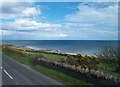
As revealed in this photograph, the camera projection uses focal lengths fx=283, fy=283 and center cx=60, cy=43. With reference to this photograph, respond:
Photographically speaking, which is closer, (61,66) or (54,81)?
(54,81)

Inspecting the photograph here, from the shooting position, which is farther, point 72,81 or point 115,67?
point 115,67

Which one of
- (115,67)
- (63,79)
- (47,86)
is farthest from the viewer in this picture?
(115,67)

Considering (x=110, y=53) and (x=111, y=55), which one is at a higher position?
(x=110, y=53)

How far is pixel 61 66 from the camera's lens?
31.7 m

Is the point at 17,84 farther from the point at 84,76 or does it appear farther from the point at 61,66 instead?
the point at 61,66

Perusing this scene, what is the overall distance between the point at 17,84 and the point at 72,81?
462cm

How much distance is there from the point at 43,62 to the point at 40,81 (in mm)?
13654

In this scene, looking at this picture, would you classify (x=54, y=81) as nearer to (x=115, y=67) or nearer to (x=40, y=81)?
(x=40, y=81)

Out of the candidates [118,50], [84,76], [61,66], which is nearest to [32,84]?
[84,76]

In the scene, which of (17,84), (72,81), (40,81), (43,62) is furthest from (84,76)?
(43,62)

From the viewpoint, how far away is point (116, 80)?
21938 millimetres

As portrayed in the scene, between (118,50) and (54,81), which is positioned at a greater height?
(118,50)

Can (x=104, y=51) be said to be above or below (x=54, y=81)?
above

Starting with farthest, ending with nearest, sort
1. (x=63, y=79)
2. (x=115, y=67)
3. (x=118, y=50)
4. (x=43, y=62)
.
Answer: (x=43, y=62)
(x=115, y=67)
(x=118, y=50)
(x=63, y=79)
